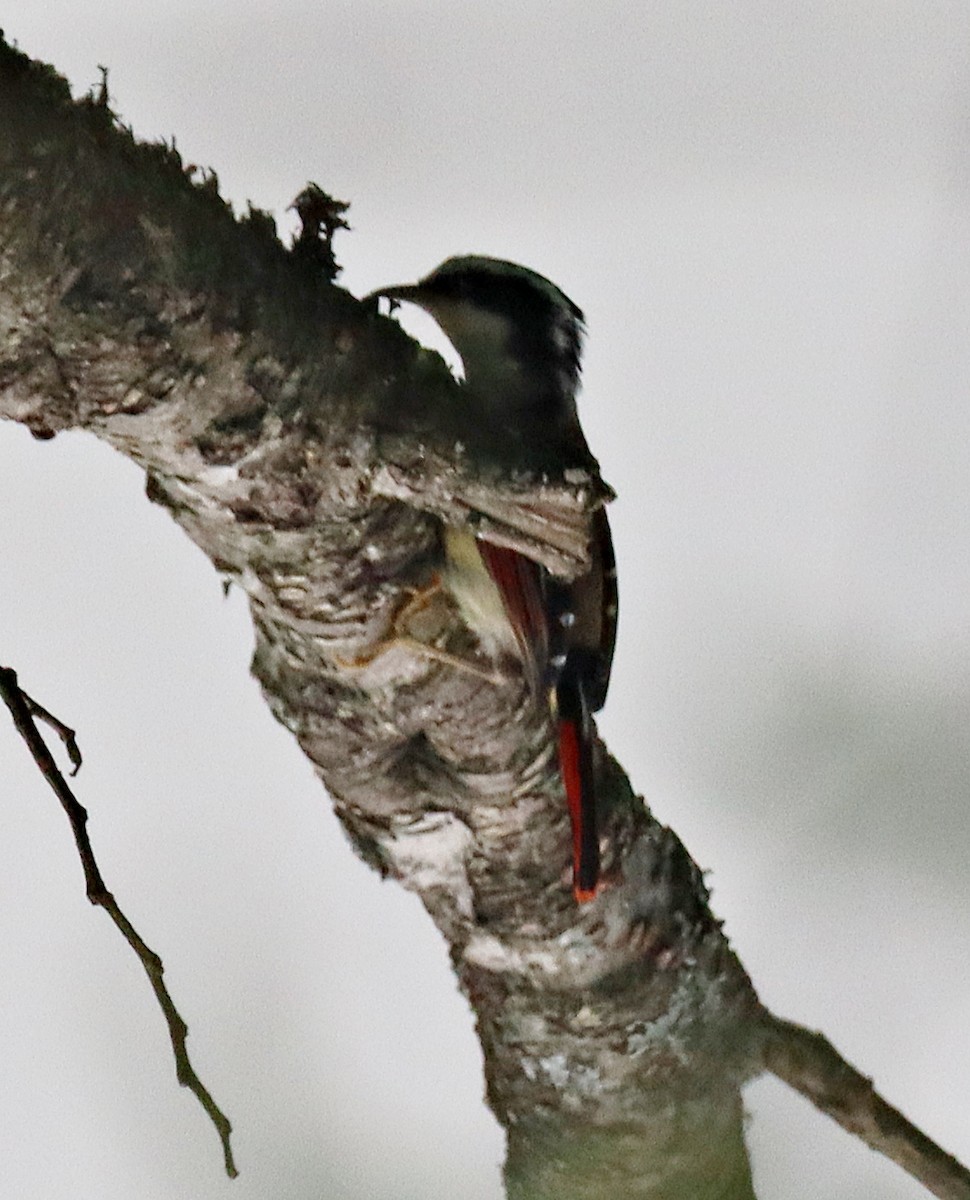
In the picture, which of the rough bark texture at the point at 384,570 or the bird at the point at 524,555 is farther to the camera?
the bird at the point at 524,555

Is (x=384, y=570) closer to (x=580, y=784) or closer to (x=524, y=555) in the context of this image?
(x=524, y=555)

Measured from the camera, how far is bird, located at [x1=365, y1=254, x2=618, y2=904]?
719mm

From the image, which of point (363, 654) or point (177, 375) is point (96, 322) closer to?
point (177, 375)

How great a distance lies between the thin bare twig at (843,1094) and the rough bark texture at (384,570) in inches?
1.3

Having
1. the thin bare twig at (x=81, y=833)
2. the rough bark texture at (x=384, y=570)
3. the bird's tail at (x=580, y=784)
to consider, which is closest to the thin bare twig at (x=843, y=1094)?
the rough bark texture at (x=384, y=570)

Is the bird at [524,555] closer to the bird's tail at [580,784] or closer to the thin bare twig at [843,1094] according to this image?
the bird's tail at [580,784]

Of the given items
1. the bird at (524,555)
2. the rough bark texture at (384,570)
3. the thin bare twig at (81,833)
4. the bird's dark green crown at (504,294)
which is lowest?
the thin bare twig at (81,833)

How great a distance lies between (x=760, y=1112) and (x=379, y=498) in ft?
2.19

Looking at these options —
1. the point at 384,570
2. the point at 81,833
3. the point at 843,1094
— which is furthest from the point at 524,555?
the point at 843,1094

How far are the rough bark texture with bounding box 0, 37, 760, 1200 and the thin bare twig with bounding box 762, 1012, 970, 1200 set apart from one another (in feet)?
0.10

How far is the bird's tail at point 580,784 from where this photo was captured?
854 mm

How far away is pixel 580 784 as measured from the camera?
33.7 inches

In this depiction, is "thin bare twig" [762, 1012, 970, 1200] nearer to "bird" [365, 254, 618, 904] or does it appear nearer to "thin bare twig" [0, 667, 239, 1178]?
"bird" [365, 254, 618, 904]

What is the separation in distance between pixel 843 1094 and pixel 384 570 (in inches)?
23.5
